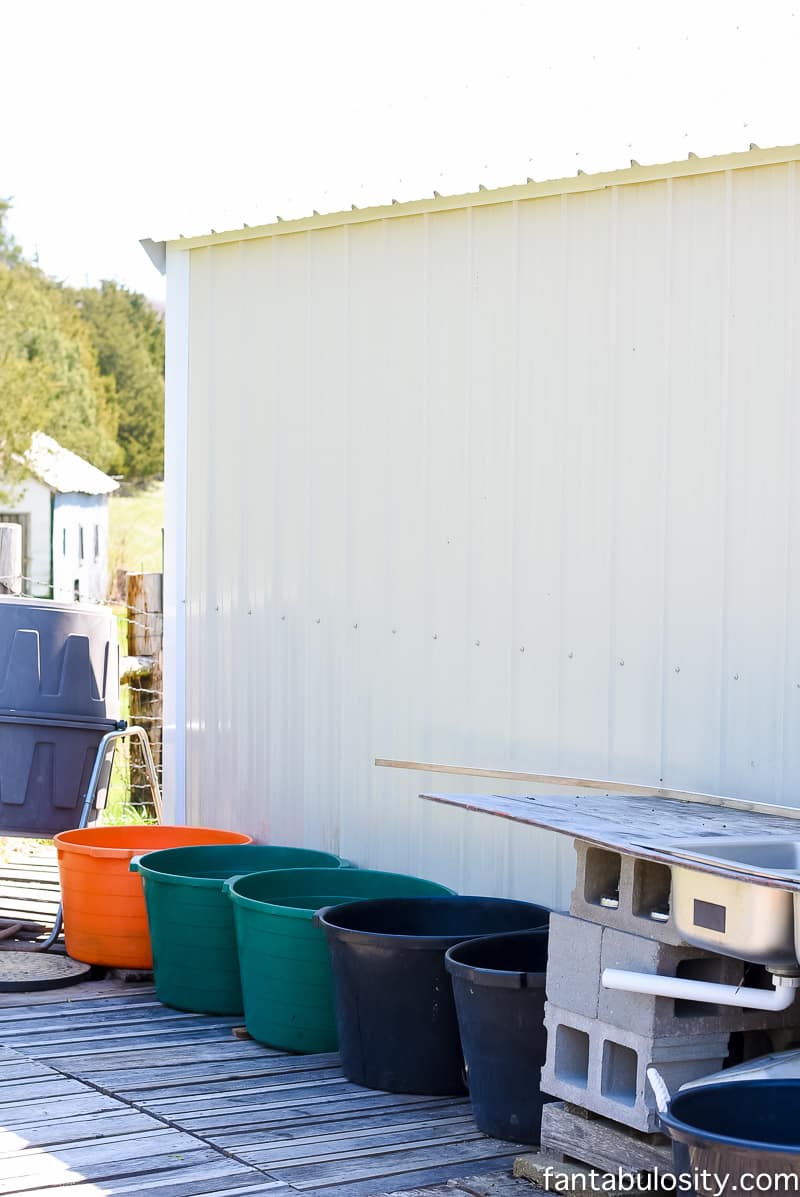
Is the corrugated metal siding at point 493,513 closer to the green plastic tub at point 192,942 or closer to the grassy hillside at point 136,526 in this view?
the green plastic tub at point 192,942

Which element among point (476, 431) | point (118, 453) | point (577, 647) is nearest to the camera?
point (577, 647)

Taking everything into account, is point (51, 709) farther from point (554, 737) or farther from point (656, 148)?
point (656, 148)

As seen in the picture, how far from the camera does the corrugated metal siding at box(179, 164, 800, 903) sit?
4.55 metres

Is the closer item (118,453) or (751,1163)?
(751,1163)

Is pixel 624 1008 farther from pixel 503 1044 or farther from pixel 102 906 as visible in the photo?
pixel 102 906

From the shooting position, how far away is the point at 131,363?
5341 cm

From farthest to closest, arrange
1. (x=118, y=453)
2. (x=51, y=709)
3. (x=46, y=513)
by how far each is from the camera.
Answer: (x=118, y=453), (x=46, y=513), (x=51, y=709)

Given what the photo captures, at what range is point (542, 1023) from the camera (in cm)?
403

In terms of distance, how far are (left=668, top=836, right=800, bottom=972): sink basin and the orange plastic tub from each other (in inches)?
103

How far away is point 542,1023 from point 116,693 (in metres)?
2.96

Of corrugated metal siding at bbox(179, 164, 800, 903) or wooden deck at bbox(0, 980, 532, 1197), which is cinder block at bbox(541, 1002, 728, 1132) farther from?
corrugated metal siding at bbox(179, 164, 800, 903)

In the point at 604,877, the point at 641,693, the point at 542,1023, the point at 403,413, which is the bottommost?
the point at 542,1023

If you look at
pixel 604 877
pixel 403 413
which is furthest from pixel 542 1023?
pixel 403 413

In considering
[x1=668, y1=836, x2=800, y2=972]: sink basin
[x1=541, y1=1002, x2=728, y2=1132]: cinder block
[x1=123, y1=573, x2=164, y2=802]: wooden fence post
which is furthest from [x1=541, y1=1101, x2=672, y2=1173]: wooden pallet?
[x1=123, y1=573, x2=164, y2=802]: wooden fence post
